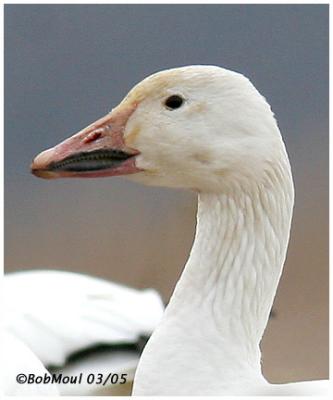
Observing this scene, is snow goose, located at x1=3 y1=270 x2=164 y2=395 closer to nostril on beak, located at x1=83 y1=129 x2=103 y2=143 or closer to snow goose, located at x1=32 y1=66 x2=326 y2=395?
snow goose, located at x1=32 y1=66 x2=326 y2=395

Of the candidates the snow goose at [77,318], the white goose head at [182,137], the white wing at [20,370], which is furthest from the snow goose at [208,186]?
the snow goose at [77,318]

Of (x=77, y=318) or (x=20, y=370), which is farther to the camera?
(x=77, y=318)

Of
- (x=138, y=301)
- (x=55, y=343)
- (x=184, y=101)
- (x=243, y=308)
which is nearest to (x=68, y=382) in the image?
(x=55, y=343)

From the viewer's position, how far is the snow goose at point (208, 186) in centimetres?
213

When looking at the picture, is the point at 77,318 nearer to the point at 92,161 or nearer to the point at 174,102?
the point at 92,161

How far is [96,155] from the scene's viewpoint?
2.19 m

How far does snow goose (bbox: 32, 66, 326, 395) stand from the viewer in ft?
7.00

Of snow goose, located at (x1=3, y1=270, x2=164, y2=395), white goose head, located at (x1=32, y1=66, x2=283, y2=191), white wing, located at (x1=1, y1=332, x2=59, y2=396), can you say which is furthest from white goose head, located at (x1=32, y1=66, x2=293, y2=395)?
snow goose, located at (x1=3, y1=270, x2=164, y2=395)

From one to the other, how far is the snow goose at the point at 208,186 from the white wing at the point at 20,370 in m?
0.43

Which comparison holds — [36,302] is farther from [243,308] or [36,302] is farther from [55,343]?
[243,308]

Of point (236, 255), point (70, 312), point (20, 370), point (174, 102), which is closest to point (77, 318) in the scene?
point (70, 312)

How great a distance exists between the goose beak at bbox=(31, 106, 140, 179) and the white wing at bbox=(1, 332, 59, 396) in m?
0.57

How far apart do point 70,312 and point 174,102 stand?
0.89m

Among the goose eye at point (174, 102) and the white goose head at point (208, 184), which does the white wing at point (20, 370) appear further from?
→ the goose eye at point (174, 102)
